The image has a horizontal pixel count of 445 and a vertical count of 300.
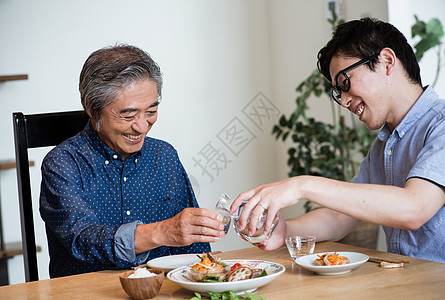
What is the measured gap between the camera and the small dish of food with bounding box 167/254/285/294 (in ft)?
3.92

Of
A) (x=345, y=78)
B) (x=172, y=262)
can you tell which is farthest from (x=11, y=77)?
(x=345, y=78)

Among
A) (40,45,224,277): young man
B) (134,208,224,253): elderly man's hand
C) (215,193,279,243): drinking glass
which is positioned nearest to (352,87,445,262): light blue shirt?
(215,193,279,243): drinking glass

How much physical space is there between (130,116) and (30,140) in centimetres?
37

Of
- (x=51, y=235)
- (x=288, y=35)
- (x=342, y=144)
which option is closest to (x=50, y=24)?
(x=288, y=35)

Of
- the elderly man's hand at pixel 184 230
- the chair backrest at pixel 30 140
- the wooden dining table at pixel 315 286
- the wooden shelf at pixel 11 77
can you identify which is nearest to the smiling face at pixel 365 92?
the wooden dining table at pixel 315 286

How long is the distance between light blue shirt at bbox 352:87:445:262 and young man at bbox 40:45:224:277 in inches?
24.5

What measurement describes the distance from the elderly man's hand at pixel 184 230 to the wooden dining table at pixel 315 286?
0.11m

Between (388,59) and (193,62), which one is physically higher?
(193,62)

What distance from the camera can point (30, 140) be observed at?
6.30ft

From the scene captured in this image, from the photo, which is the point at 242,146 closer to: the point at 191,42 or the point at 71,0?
the point at 191,42

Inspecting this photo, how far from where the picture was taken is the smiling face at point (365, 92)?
159 centimetres

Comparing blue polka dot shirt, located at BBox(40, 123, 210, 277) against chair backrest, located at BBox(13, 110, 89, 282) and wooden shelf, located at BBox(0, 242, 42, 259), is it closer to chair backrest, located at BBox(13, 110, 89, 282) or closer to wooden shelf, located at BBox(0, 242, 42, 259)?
chair backrest, located at BBox(13, 110, 89, 282)

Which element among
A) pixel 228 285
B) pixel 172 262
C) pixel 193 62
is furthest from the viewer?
pixel 193 62

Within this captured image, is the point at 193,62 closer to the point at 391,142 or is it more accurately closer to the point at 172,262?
the point at 391,142
